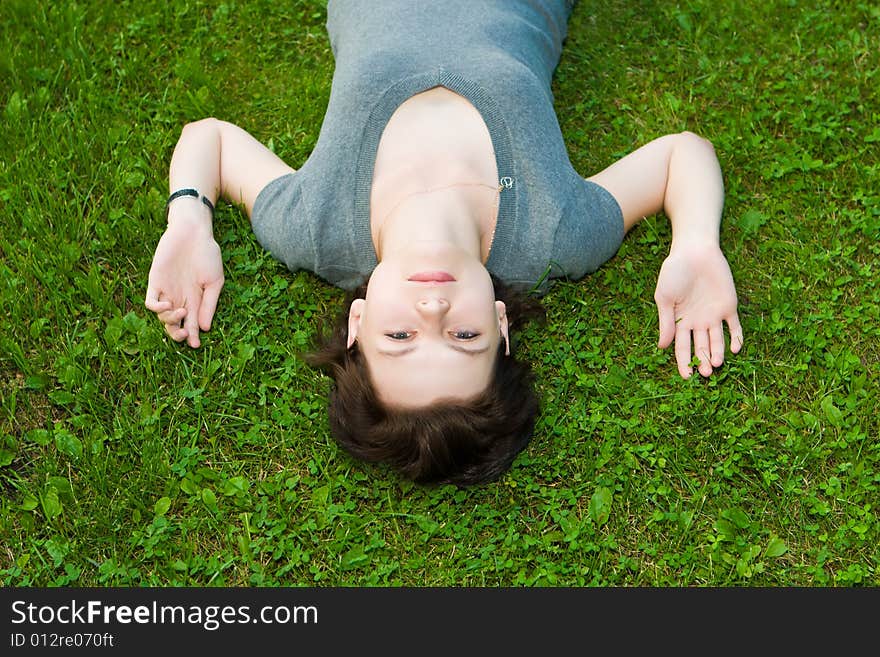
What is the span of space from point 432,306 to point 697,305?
1571 mm

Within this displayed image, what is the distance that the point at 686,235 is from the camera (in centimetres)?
480

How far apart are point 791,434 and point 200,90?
141 inches

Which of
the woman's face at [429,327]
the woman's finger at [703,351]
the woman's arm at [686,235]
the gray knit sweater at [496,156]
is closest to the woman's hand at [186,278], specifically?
the gray knit sweater at [496,156]

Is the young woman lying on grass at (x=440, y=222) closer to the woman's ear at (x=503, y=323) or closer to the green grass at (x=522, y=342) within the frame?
the woman's ear at (x=503, y=323)

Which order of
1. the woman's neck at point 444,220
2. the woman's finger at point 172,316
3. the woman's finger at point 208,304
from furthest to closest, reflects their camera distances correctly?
the woman's finger at point 208,304
the woman's finger at point 172,316
the woman's neck at point 444,220

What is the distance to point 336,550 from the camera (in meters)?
4.31

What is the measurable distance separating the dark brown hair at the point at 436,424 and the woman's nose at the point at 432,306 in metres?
0.41

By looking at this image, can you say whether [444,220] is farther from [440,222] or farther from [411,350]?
[411,350]

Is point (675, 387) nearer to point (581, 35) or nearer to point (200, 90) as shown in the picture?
point (581, 35)

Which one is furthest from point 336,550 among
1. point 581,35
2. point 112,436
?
point 581,35

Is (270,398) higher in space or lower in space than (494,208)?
lower

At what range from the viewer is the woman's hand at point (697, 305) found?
4691mm

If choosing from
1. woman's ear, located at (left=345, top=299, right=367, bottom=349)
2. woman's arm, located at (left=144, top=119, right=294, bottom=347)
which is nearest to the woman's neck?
woman's ear, located at (left=345, top=299, right=367, bottom=349)

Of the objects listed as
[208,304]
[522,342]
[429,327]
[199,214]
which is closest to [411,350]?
[429,327]
